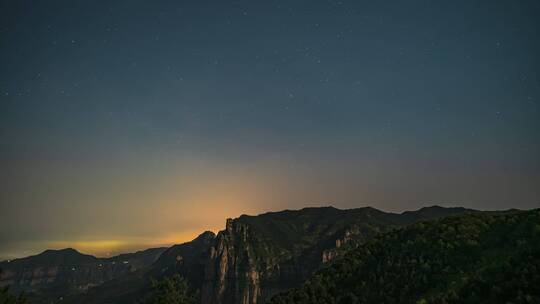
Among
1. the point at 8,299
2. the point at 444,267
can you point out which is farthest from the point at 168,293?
the point at 444,267

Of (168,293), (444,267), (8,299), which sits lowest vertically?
(168,293)

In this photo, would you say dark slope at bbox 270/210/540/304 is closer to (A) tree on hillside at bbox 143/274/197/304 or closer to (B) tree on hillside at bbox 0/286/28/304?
(A) tree on hillside at bbox 143/274/197/304

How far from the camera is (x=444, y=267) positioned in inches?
2110

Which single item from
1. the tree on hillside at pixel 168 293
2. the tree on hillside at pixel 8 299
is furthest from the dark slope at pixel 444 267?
the tree on hillside at pixel 8 299

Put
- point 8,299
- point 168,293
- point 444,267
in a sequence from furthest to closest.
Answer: point 168,293, point 8,299, point 444,267

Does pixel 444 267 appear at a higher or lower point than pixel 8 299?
higher

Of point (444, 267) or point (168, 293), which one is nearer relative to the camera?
point (444, 267)

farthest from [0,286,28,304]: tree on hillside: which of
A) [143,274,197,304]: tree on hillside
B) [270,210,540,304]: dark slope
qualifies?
[270,210,540,304]: dark slope

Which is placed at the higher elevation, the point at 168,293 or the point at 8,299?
the point at 8,299

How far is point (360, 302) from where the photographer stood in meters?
53.4

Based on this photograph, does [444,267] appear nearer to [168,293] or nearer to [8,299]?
[168,293]

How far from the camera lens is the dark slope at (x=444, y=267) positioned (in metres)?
37.5

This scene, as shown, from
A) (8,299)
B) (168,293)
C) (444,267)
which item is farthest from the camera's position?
(168,293)

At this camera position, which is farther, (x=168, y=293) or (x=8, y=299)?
(x=168, y=293)
